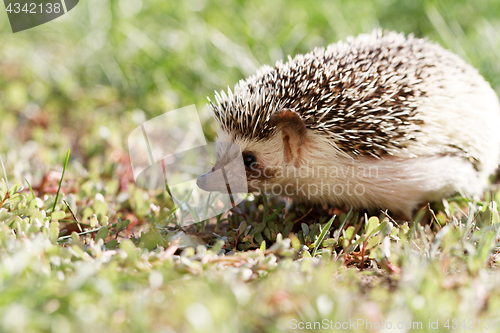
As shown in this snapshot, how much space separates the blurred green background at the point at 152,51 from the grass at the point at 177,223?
0.07ft

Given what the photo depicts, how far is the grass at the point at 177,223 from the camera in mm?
1394

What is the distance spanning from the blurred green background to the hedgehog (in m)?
1.26

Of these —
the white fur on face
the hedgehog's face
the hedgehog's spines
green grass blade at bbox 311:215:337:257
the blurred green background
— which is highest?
the blurred green background

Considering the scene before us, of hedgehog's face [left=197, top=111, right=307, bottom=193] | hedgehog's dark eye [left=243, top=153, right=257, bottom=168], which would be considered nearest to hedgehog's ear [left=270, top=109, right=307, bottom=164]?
hedgehog's face [left=197, top=111, right=307, bottom=193]

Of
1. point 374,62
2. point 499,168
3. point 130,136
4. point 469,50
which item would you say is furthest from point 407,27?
point 130,136

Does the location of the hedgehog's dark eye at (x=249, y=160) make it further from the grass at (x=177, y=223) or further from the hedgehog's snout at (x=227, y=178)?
the grass at (x=177, y=223)

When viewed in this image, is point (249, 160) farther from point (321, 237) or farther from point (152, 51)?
point (152, 51)

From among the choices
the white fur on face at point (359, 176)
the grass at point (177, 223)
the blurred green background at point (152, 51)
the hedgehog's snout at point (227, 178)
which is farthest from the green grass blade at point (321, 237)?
the blurred green background at point (152, 51)

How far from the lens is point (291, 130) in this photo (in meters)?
2.47

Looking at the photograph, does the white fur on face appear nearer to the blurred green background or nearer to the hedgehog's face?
the hedgehog's face

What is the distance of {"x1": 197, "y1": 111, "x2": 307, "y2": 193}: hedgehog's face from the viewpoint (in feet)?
8.36

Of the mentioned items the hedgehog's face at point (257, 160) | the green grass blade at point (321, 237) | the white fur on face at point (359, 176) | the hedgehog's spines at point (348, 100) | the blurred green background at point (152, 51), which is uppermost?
the blurred green background at point (152, 51)

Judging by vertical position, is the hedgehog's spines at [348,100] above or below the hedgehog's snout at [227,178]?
above

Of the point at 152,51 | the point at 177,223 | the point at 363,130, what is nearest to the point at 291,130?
the point at 363,130
